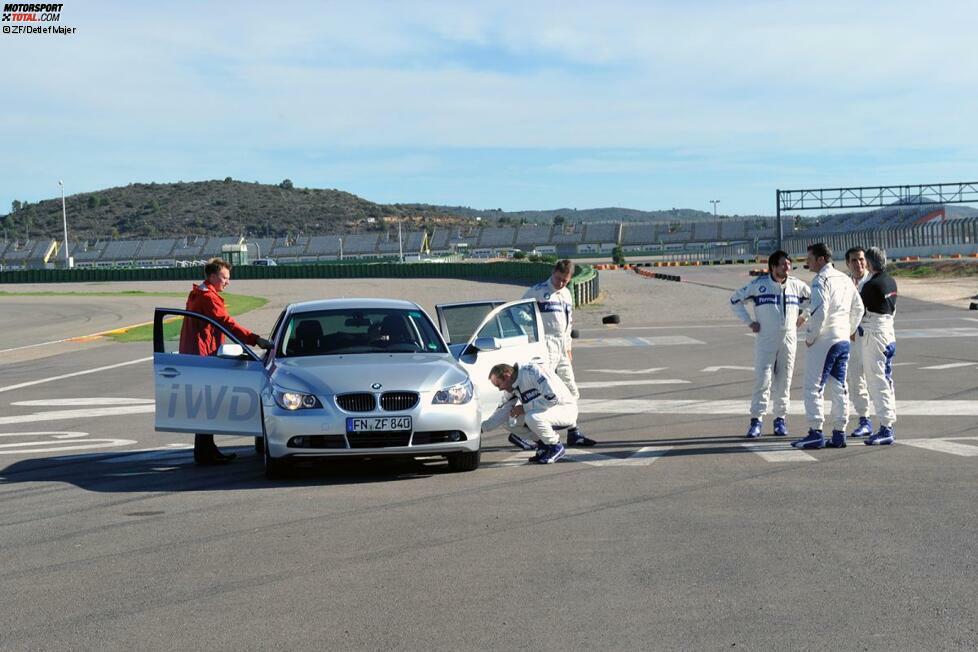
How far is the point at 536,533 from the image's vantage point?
7426 millimetres

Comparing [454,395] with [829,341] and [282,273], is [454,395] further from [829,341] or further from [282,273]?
[282,273]

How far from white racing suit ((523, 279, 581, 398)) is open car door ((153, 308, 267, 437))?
2.87 meters

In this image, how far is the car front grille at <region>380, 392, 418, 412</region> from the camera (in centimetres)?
941

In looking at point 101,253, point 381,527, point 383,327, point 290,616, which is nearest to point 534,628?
point 290,616

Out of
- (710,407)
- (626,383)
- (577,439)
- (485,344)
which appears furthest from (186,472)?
(626,383)

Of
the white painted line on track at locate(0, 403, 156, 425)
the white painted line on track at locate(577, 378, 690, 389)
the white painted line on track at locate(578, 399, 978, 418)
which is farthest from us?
the white painted line on track at locate(577, 378, 690, 389)

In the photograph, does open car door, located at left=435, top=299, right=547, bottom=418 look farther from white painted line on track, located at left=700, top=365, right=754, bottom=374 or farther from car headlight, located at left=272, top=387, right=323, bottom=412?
white painted line on track, located at left=700, top=365, right=754, bottom=374

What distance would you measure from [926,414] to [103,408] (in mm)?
10046

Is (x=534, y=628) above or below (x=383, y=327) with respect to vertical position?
below

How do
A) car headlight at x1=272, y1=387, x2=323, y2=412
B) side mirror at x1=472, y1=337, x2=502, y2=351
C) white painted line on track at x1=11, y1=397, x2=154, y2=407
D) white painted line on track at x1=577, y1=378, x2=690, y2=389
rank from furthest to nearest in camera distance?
white painted line on track at x1=577, y1=378, x2=690, y2=389 < white painted line on track at x1=11, y1=397, x2=154, y2=407 < side mirror at x1=472, y1=337, x2=502, y2=351 < car headlight at x1=272, y1=387, x2=323, y2=412

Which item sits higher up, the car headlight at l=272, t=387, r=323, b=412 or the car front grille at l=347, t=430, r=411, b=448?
the car headlight at l=272, t=387, r=323, b=412

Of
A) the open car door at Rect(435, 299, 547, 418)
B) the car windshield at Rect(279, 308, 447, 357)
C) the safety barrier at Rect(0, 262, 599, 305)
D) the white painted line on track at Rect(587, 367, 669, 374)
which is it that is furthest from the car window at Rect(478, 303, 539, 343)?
the safety barrier at Rect(0, 262, 599, 305)

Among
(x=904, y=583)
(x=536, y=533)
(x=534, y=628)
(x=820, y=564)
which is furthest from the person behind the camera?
(x=536, y=533)

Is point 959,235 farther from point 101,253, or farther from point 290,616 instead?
point 101,253
